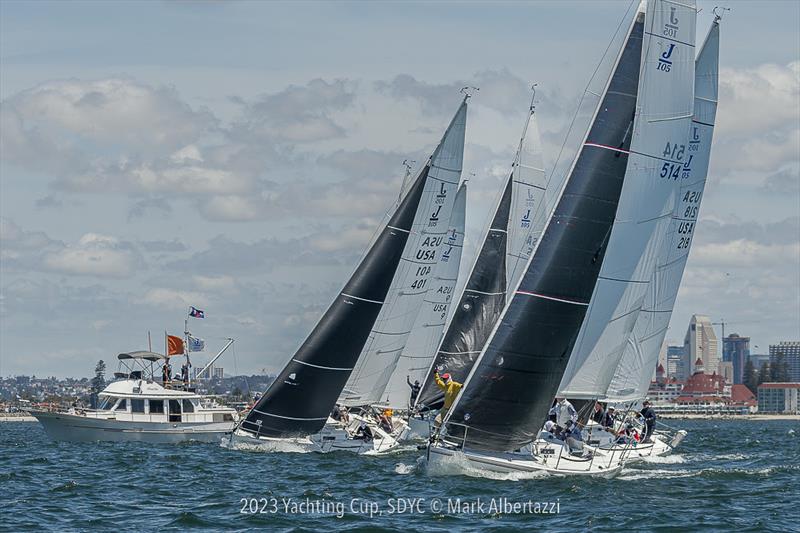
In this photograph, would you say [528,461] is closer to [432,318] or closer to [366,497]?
[366,497]

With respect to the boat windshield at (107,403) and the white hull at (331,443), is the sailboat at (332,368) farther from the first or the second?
the boat windshield at (107,403)

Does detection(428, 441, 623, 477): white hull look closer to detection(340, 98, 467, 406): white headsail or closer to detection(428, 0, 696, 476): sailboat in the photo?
detection(428, 0, 696, 476): sailboat

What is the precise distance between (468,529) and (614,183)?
12025 millimetres

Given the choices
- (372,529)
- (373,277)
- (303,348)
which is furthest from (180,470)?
(372,529)

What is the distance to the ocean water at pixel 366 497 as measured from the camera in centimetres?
2639

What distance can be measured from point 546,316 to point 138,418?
27.7 m

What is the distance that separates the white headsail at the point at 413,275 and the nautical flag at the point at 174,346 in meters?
15.8

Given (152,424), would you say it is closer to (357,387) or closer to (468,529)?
(357,387)

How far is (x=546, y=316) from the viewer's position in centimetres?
3300

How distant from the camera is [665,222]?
122ft

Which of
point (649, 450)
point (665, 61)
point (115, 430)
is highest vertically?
point (665, 61)

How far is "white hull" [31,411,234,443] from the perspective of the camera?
55.2 metres

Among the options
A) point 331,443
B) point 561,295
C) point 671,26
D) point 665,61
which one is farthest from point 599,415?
point 671,26

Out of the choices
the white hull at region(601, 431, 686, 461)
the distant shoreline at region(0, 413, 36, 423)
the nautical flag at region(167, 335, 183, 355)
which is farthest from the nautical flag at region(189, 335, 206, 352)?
the distant shoreline at region(0, 413, 36, 423)
